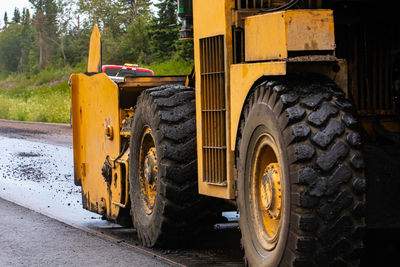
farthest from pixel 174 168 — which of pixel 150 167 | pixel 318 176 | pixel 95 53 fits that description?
pixel 95 53

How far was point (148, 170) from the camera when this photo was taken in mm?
7230

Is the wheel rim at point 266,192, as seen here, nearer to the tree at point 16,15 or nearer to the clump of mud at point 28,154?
the clump of mud at point 28,154

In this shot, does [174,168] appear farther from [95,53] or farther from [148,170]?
[95,53]

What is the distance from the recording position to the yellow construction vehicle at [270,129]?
4.50m

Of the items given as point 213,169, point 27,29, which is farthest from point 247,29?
point 27,29

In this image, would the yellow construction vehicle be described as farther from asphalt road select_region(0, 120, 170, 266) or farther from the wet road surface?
asphalt road select_region(0, 120, 170, 266)

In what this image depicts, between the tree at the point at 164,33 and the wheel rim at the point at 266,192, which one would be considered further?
the tree at the point at 164,33

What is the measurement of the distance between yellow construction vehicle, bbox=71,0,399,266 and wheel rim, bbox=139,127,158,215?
0.04 feet

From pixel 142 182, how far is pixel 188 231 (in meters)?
0.87

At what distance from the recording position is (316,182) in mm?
4445

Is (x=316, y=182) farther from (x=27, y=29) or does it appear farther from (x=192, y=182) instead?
(x=27, y=29)

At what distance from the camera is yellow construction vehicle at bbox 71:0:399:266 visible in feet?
14.8

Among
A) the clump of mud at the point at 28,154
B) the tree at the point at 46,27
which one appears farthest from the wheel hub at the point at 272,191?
the tree at the point at 46,27

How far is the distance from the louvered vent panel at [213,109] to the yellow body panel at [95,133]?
7.16 feet
